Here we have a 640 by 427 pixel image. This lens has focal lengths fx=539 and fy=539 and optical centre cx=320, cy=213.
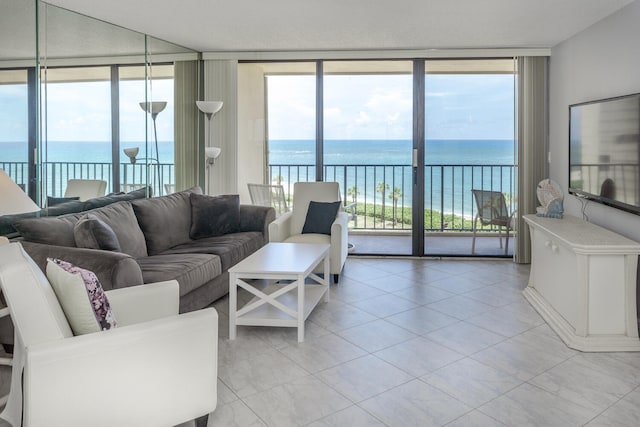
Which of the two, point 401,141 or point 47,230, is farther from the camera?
point 401,141

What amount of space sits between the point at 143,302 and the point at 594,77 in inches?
162

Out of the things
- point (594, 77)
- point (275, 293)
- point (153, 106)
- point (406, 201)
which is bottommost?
point (275, 293)

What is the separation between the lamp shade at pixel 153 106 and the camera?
5324 millimetres

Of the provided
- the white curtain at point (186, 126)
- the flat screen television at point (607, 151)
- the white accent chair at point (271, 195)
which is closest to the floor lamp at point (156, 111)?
the white curtain at point (186, 126)

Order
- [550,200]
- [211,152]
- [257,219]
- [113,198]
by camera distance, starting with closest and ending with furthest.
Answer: [550,200], [113,198], [257,219], [211,152]

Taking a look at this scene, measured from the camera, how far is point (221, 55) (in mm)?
6285

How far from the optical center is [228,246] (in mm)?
4660

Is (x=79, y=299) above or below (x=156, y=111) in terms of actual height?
below

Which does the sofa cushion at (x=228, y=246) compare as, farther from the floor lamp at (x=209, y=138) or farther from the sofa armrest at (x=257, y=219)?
the floor lamp at (x=209, y=138)

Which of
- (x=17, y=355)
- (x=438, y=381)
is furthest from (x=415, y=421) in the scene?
(x=17, y=355)

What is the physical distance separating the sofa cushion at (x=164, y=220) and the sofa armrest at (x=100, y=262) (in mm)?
1201

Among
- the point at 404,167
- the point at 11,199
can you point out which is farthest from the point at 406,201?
the point at 11,199

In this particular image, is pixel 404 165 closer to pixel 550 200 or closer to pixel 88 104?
pixel 550 200

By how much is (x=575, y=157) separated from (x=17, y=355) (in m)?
4.52
